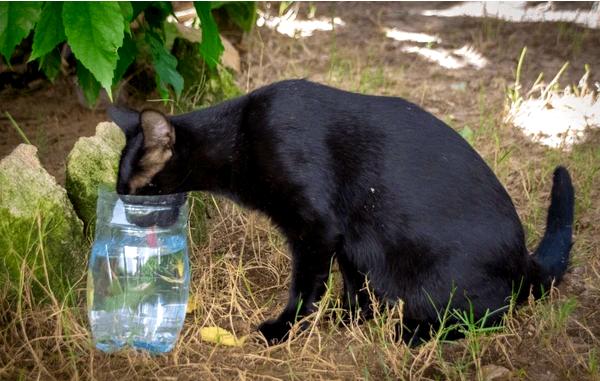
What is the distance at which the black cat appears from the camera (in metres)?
2.75

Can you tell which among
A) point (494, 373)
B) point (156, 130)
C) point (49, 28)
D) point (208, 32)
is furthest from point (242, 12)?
point (494, 373)

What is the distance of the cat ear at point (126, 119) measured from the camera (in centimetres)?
289

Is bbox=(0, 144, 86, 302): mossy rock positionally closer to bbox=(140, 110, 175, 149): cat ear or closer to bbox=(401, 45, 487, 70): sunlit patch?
bbox=(140, 110, 175, 149): cat ear

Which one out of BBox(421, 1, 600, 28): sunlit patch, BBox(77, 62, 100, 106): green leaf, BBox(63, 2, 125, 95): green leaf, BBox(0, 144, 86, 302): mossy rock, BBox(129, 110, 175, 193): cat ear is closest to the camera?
BBox(63, 2, 125, 95): green leaf

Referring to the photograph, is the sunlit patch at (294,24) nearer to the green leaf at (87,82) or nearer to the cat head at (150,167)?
the green leaf at (87,82)

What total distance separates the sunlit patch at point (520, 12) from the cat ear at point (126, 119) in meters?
3.28

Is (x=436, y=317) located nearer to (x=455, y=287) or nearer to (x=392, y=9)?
(x=455, y=287)

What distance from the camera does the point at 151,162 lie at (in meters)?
2.80

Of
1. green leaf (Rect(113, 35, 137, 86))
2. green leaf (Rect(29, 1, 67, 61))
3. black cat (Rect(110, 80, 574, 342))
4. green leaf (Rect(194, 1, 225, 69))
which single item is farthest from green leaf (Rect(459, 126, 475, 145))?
green leaf (Rect(29, 1, 67, 61))

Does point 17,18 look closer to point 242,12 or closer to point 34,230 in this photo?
point 34,230

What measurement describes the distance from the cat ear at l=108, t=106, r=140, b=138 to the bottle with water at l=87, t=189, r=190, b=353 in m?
0.24

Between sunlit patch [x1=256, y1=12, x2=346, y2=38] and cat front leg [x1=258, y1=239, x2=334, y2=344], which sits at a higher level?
sunlit patch [x1=256, y1=12, x2=346, y2=38]

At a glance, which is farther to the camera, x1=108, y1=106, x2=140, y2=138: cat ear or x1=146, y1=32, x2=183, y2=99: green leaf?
x1=146, y1=32, x2=183, y2=99: green leaf

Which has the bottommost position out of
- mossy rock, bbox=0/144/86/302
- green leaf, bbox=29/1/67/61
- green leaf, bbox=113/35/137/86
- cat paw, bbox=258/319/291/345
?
cat paw, bbox=258/319/291/345
